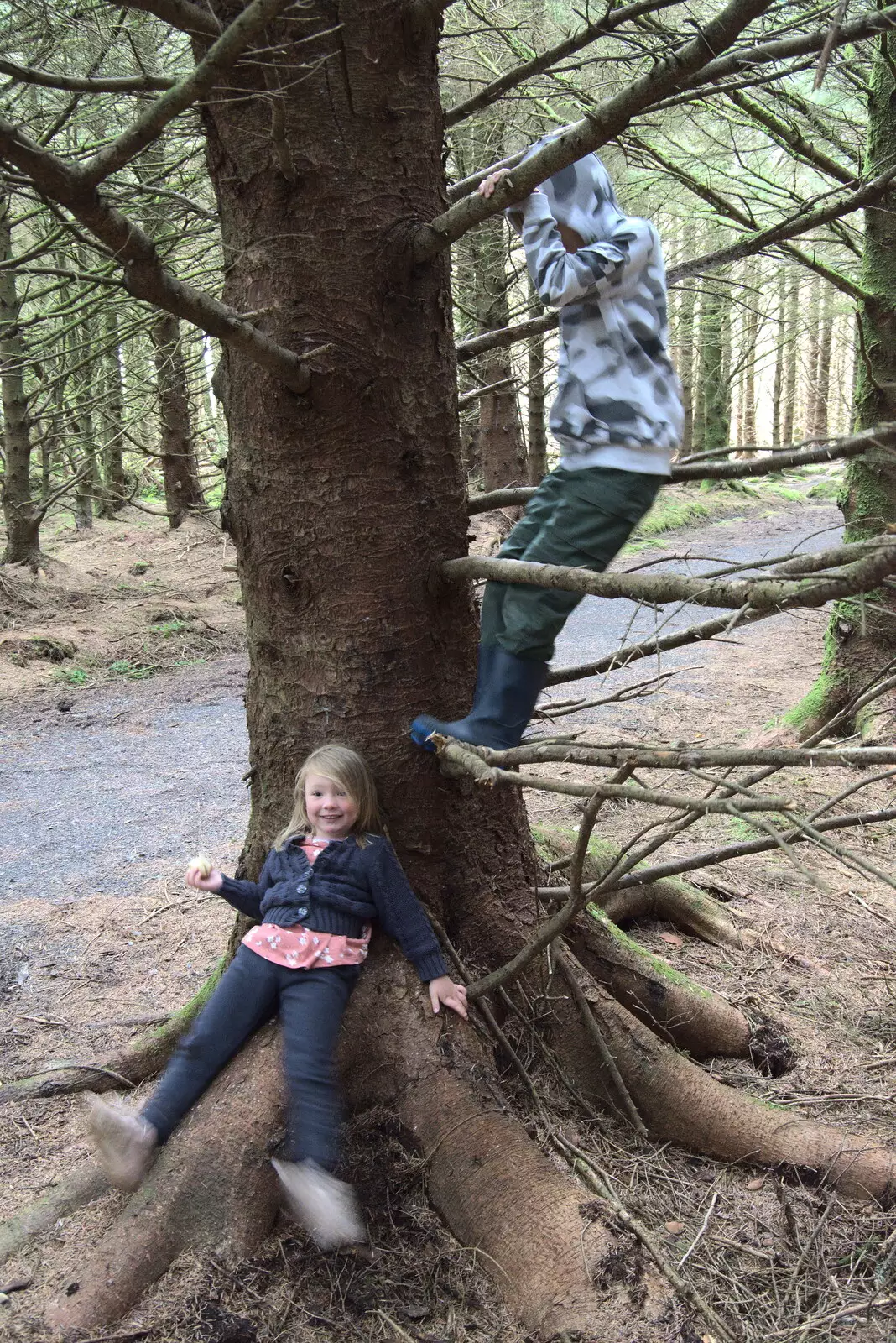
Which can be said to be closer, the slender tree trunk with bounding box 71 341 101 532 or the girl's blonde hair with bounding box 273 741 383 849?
the girl's blonde hair with bounding box 273 741 383 849

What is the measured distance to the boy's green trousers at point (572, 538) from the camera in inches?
92.3

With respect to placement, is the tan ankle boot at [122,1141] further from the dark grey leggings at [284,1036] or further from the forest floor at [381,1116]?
the forest floor at [381,1116]

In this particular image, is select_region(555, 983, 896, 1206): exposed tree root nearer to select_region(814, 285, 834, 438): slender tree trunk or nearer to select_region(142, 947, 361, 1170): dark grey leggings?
select_region(142, 947, 361, 1170): dark grey leggings

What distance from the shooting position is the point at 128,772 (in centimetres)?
652

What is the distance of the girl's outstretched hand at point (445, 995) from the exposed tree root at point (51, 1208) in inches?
38.7

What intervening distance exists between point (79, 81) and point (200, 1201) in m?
2.45

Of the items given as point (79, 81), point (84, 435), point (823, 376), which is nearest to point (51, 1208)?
point (79, 81)

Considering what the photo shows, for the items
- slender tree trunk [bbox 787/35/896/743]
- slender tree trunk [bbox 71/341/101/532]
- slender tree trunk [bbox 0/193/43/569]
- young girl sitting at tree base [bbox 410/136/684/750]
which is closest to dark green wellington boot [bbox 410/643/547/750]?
young girl sitting at tree base [bbox 410/136/684/750]

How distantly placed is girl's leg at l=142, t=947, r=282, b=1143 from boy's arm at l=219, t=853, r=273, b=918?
0.18 metres

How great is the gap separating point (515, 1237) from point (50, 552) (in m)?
11.5

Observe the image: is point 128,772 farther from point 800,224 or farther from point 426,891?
point 800,224

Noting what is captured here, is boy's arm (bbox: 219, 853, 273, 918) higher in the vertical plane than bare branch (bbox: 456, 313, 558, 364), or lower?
lower

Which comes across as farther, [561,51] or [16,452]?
[16,452]

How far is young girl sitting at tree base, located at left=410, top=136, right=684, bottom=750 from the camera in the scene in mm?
2336
